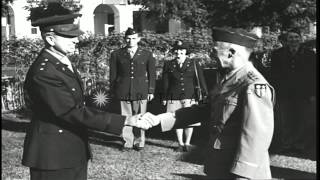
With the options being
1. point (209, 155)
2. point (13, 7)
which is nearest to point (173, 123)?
point (209, 155)

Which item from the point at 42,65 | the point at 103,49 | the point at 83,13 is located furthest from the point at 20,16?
the point at 103,49

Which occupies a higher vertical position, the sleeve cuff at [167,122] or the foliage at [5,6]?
the foliage at [5,6]

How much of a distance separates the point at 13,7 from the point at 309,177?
12.1 ft

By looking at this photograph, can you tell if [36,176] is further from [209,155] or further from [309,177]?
[309,177]

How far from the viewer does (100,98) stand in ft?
28.9

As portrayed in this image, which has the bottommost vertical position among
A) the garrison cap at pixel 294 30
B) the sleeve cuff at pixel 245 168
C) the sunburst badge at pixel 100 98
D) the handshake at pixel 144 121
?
the sunburst badge at pixel 100 98

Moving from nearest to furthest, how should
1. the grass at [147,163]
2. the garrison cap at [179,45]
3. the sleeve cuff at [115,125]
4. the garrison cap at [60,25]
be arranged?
the garrison cap at [60,25]
the sleeve cuff at [115,125]
the grass at [147,163]
the garrison cap at [179,45]

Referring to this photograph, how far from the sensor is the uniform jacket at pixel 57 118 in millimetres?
3471

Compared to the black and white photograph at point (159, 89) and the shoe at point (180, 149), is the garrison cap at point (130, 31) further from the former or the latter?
the shoe at point (180, 149)

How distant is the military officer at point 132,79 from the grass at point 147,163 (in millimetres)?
288

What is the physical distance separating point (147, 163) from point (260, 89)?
3678 mm

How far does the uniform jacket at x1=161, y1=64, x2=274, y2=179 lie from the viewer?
10.5ft

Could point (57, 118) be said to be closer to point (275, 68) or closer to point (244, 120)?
point (244, 120)

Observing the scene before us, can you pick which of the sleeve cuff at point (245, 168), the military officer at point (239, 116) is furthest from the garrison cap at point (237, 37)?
the sleeve cuff at point (245, 168)
